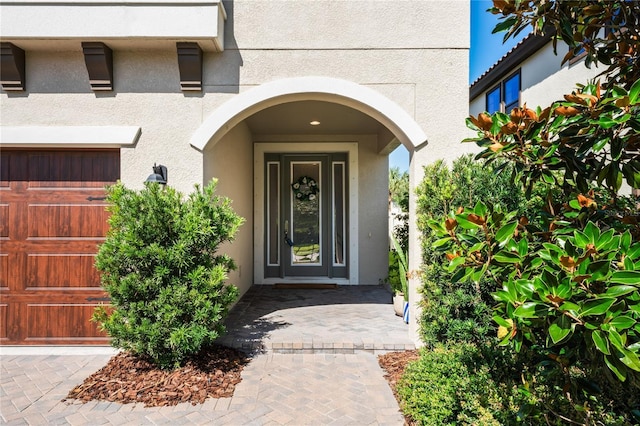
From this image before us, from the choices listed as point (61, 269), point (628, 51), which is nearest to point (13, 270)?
point (61, 269)

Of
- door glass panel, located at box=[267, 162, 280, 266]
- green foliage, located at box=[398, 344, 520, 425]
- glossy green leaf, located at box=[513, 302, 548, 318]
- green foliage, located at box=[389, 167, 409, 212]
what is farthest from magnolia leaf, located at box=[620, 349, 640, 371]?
door glass panel, located at box=[267, 162, 280, 266]

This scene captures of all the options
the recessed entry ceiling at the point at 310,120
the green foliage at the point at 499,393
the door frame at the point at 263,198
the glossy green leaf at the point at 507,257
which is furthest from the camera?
the door frame at the point at 263,198

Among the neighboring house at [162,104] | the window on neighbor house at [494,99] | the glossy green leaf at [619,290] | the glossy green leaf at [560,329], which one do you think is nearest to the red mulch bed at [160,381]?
the neighboring house at [162,104]

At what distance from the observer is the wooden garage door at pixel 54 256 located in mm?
4688

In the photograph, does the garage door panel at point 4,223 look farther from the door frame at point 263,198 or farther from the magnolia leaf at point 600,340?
the magnolia leaf at point 600,340

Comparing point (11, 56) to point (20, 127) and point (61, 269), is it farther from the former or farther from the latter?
point (61, 269)

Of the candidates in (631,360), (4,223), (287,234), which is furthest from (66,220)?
(631,360)

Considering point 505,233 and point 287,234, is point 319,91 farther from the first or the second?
point 287,234

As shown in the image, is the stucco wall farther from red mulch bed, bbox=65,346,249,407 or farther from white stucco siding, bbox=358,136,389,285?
red mulch bed, bbox=65,346,249,407

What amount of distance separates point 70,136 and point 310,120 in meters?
4.37

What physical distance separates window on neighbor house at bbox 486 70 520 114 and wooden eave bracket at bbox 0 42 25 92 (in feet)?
32.1

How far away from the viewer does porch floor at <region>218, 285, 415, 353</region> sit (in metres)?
4.59

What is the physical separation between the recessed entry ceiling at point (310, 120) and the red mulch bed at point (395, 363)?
14.5 feet

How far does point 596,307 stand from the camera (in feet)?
4.30
